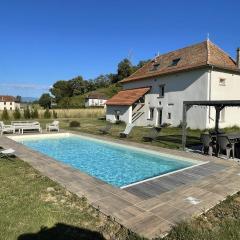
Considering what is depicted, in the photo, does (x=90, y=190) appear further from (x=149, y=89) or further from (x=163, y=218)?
(x=149, y=89)

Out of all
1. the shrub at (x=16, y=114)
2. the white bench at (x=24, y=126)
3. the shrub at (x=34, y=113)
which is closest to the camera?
the white bench at (x=24, y=126)

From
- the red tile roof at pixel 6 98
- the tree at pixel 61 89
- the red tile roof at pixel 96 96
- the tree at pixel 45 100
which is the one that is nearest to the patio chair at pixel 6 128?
the red tile roof at pixel 96 96

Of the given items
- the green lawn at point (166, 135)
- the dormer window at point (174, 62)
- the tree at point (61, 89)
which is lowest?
the green lawn at point (166, 135)

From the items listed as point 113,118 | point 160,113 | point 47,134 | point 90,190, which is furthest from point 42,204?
point 113,118

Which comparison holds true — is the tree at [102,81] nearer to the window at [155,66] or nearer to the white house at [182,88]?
the white house at [182,88]

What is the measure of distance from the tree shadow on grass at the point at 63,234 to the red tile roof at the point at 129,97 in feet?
89.0

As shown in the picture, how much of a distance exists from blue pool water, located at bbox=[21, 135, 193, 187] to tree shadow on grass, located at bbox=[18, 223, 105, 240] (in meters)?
4.46

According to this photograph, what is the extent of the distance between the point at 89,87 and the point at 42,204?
100586 millimetres

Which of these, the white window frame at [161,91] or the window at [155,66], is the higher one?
the window at [155,66]

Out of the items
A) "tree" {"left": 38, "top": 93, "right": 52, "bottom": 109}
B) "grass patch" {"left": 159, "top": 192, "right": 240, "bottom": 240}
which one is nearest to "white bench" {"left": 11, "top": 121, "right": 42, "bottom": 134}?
"grass patch" {"left": 159, "top": 192, "right": 240, "bottom": 240}

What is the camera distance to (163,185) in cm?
849

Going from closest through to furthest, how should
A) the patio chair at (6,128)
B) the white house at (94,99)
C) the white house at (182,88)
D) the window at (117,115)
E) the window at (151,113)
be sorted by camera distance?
the patio chair at (6,128) < the white house at (182,88) < the window at (151,113) < the window at (117,115) < the white house at (94,99)

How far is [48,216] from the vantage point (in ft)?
19.1

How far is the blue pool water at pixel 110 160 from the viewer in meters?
11.4
